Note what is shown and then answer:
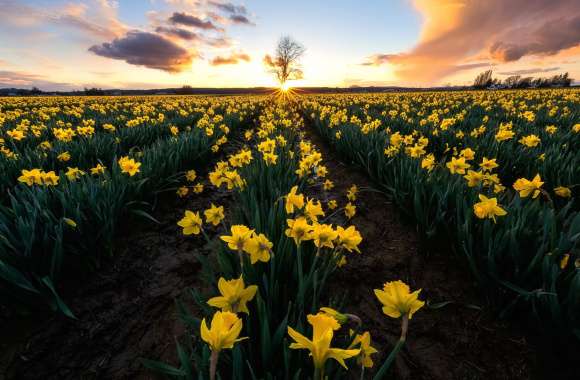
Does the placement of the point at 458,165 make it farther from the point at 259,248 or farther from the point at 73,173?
the point at 73,173

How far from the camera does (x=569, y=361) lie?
1474mm

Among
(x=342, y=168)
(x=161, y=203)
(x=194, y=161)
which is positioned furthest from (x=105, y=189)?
(x=342, y=168)

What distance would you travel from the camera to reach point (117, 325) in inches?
73.7

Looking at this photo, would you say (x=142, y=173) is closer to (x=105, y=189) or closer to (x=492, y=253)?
(x=105, y=189)

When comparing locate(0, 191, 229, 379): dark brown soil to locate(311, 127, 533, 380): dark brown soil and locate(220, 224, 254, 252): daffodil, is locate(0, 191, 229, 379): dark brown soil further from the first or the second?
locate(311, 127, 533, 380): dark brown soil

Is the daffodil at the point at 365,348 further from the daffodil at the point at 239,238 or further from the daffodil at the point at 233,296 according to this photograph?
the daffodil at the point at 239,238

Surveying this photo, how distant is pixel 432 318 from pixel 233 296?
1.51 metres

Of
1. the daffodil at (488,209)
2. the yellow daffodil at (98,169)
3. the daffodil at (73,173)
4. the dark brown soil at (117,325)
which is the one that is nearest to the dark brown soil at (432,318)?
the daffodil at (488,209)

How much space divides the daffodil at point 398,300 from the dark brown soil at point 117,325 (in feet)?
3.88

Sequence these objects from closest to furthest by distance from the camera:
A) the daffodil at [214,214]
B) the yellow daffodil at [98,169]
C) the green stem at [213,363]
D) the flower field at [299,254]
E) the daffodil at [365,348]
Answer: the green stem at [213,363] → the daffodil at [365,348] → the flower field at [299,254] → the daffodil at [214,214] → the yellow daffodil at [98,169]

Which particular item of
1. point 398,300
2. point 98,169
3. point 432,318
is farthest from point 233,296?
point 98,169

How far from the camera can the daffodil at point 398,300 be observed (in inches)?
32.5

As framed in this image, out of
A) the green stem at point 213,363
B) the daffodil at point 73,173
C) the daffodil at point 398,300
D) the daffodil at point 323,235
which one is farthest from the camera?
the daffodil at point 73,173

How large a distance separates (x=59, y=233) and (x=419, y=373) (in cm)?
235
